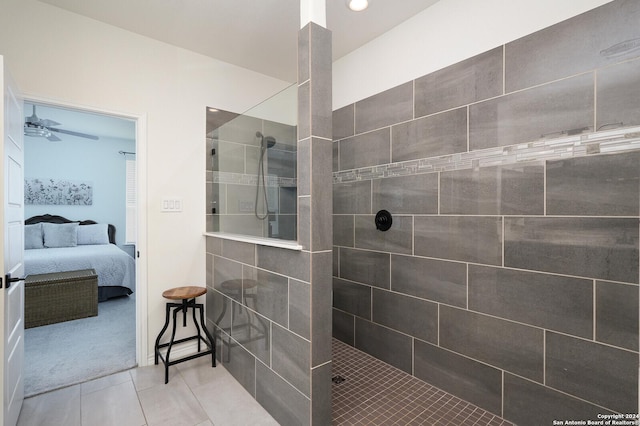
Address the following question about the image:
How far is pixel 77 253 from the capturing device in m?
4.25

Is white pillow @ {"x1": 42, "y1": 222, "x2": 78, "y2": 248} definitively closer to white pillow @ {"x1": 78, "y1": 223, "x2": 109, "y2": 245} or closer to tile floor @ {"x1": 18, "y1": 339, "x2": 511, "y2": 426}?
white pillow @ {"x1": 78, "y1": 223, "x2": 109, "y2": 245}

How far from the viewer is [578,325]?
58.6 inches

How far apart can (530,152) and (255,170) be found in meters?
1.77

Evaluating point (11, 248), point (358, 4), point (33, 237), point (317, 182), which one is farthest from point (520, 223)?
point (33, 237)

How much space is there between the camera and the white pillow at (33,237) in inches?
186

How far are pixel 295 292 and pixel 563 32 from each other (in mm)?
1940

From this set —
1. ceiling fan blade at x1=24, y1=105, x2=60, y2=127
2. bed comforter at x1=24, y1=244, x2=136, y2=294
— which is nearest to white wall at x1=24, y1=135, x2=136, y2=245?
bed comforter at x1=24, y1=244, x2=136, y2=294

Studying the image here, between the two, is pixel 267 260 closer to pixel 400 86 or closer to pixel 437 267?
pixel 437 267

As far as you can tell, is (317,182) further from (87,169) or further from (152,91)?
(87,169)

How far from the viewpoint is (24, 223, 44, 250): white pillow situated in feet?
15.5

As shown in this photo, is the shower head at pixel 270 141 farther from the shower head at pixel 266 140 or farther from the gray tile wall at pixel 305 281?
the gray tile wall at pixel 305 281

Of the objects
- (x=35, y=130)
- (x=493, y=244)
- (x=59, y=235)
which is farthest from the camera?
(x=59, y=235)

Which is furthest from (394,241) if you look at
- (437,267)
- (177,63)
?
(177,63)

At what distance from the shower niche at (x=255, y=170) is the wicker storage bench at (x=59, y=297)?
207cm
